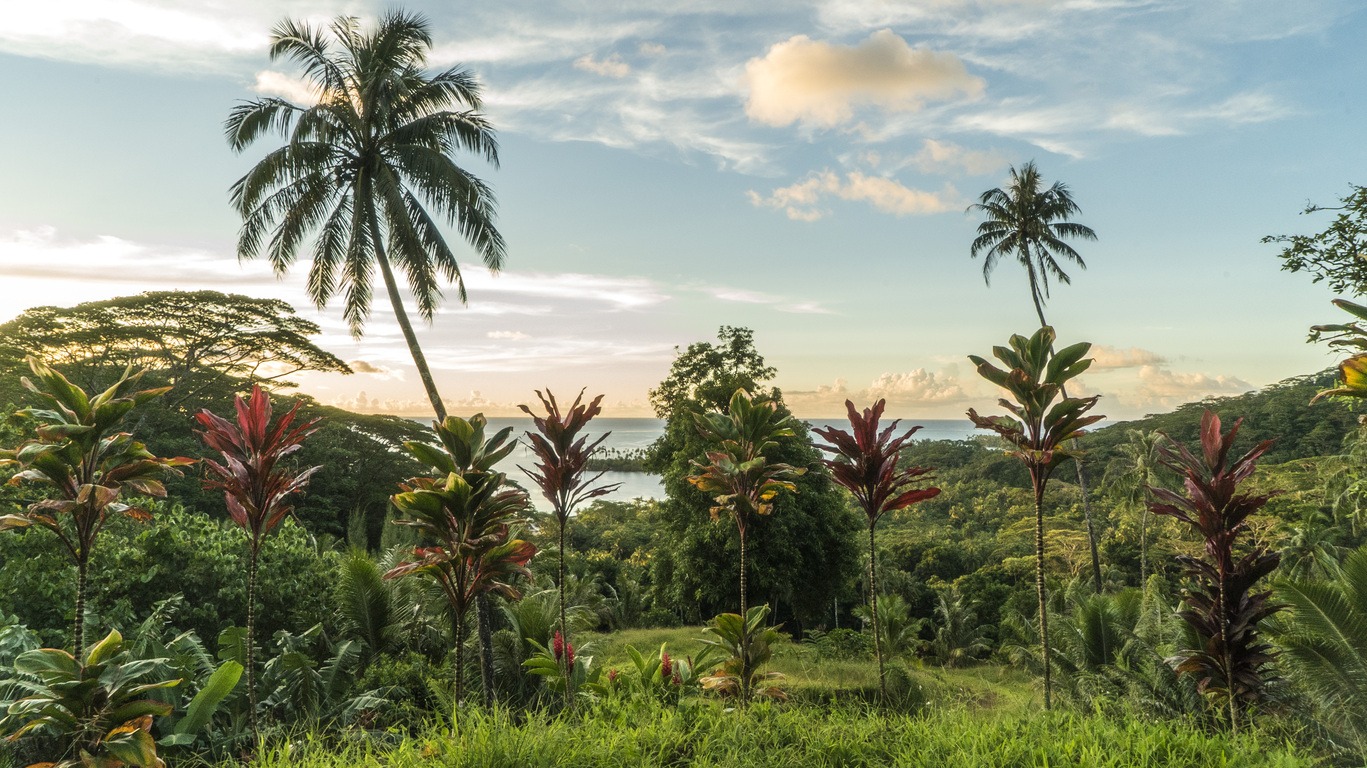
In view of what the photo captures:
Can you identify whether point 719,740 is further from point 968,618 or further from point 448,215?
point 968,618

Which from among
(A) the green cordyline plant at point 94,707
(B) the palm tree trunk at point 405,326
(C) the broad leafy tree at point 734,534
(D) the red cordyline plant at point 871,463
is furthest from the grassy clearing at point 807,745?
(C) the broad leafy tree at point 734,534

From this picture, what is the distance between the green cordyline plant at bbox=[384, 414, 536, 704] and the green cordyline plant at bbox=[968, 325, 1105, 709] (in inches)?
146

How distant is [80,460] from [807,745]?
471 centimetres

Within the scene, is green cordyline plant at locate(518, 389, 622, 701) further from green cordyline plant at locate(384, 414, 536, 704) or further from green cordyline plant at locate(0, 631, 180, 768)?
green cordyline plant at locate(0, 631, 180, 768)

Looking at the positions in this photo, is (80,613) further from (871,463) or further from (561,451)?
(871,463)

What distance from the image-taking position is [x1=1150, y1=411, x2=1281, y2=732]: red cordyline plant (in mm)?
5066

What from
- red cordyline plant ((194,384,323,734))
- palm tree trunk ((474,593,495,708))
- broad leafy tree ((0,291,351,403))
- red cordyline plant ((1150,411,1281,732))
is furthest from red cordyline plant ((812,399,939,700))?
broad leafy tree ((0,291,351,403))

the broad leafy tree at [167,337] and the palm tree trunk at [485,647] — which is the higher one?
the broad leafy tree at [167,337]

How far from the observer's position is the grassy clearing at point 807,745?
385cm

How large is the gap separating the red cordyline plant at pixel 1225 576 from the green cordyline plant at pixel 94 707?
20.8 ft

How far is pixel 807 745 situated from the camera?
14.4 ft

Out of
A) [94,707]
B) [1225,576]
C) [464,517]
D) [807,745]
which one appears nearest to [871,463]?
[1225,576]

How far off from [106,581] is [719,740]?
6.39 m

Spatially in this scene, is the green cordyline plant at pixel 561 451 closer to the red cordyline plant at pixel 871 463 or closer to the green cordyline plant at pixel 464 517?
the green cordyline plant at pixel 464 517
